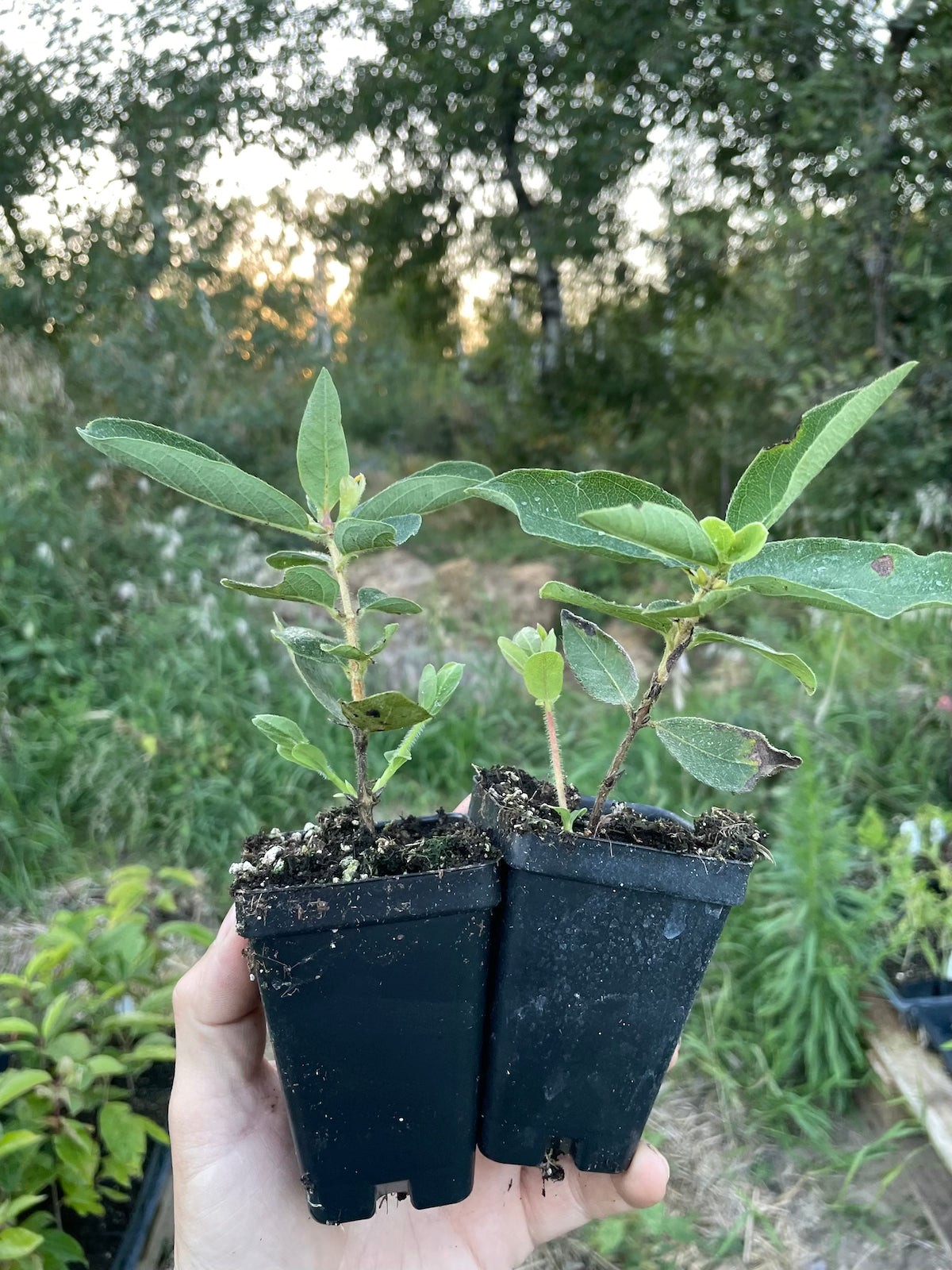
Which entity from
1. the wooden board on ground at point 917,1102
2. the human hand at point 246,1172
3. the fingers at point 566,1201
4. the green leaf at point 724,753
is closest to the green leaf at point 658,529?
the green leaf at point 724,753

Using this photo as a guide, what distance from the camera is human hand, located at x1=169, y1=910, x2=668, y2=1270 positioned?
29.1 inches

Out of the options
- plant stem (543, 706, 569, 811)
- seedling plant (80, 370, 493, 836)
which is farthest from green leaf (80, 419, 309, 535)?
plant stem (543, 706, 569, 811)

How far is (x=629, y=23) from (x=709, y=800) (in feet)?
10.4

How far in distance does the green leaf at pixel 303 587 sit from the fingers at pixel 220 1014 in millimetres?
342

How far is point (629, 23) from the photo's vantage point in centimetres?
342

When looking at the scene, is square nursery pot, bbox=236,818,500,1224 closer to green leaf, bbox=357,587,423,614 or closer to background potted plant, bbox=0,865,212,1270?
green leaf, bbox=357,587,423,614

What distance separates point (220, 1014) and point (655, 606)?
21.6 inches

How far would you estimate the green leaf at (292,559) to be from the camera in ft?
1.84

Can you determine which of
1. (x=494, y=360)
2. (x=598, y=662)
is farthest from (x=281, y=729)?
(x=494, y=360)

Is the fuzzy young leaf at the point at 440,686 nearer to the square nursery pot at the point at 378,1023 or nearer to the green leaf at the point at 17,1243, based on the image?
the square nursery pot at the point at 378,1023

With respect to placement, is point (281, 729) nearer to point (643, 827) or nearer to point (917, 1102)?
point (643, 827)

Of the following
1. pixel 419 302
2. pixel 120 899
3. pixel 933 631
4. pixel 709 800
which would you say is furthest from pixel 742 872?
pixel 419 302

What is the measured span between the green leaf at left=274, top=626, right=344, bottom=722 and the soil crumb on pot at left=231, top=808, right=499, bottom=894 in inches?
3.9

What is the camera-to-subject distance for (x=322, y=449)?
0.56 metres
